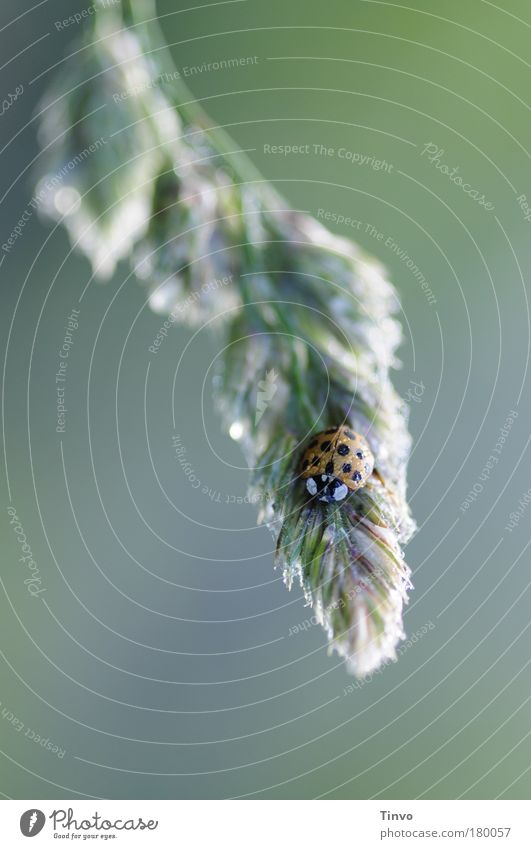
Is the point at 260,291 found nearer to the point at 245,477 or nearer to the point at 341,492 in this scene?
the point at 341,492

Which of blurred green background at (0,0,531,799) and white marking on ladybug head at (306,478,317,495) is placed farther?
blurred green background at (0,0,531,799)

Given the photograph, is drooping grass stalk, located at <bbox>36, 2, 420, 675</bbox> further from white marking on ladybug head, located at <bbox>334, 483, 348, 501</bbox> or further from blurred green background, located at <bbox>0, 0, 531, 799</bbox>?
blurred green background, located at <bbox>0, 0, 531, 799</bbox>

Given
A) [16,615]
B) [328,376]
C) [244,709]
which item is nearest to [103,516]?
[16,615]

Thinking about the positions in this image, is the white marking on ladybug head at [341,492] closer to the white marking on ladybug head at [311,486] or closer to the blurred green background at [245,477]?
the white marking on ladybug head at [311,486]

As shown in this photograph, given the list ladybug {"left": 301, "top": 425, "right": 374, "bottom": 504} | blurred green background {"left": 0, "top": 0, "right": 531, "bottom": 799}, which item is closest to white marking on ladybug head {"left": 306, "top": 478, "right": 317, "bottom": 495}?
ladybug {"left": 301, "top": 425, "right": 374, "bottom": 504}

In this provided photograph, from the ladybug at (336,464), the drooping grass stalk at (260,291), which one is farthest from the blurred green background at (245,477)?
the ladybug at (336,464)

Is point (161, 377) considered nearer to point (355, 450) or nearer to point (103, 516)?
point (103, 516)
